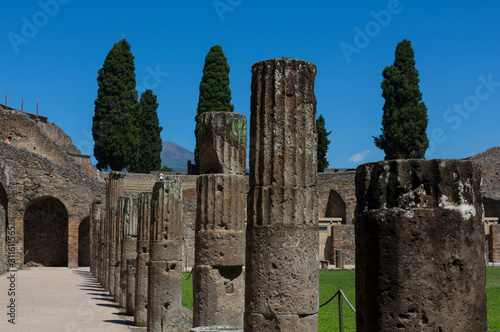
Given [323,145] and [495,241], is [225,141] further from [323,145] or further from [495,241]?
[323,145]

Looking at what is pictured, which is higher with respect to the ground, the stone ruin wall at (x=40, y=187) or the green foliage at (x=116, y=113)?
the green foliage at (x=116, y=113)

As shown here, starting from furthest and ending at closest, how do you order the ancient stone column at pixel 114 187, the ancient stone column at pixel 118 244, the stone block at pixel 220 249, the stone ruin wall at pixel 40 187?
1. the stone ruin wall at pixel 40 187
2. the ancient stone column at pixel 114 187
3. the ancient stone column at pixel 118 244
4. the stone block at pixel 220 249

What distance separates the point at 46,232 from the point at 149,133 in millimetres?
18217

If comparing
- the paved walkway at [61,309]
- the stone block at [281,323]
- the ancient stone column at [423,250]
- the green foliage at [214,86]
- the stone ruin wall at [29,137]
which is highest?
the green foliage at [214,86]

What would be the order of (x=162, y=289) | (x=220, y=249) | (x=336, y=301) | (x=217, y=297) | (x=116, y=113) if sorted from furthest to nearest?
(x=116, y=113)
(x=336, y=301)
(x=162, y=289)
(x=220, y=249)
(x=217, y=297)

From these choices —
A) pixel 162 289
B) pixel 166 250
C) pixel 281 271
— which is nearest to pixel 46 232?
pixel 166 250

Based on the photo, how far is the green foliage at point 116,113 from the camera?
1654 inches

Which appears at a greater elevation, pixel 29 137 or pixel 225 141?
pixel 29 137

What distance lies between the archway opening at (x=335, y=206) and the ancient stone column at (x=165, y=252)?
106 ft

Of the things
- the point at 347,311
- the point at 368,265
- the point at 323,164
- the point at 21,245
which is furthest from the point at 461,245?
the point at 323,164

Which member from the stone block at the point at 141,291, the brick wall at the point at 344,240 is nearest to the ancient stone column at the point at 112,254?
the stone block at the point at 141,291

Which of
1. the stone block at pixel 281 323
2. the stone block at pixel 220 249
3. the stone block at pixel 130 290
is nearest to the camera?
the stone block at pixel 281 323

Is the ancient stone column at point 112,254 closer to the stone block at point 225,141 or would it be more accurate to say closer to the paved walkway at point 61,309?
the paved walkway at point 61,309

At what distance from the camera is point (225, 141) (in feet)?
26.6
